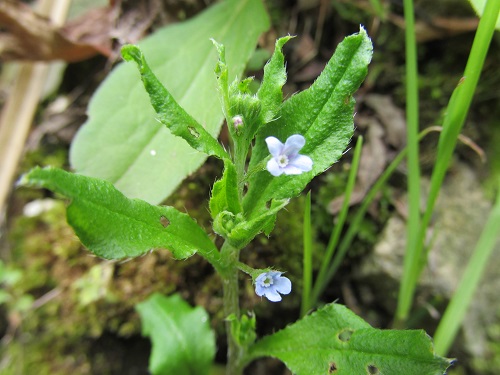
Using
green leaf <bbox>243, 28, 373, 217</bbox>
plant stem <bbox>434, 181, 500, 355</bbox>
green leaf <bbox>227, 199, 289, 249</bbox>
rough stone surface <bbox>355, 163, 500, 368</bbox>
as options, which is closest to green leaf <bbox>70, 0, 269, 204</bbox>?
green leaf <bbox>243, 28, 373, 217</bbox>

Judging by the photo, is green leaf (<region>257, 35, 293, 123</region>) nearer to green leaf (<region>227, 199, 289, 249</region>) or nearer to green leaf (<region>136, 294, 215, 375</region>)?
green leaf (<region>227, 199, 289, 249</region>)

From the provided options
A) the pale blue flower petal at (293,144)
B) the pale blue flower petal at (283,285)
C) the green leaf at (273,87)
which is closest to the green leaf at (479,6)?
the green leaf at (273,87)

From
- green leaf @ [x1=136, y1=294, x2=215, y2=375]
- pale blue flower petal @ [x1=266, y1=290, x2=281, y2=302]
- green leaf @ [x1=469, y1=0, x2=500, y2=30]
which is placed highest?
green leaf @ [x1=469, y1=0, x2=500, y2=30]

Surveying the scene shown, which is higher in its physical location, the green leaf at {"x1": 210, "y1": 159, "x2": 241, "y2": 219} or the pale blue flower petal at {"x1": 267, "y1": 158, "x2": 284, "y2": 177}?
the pale blue flower petal at {"x1": 267, "y1": 158, "x2": 284, "y2": 177}

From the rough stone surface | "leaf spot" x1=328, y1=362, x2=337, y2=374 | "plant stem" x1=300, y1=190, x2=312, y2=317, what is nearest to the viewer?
"leaf spot" x1=328, y1=362, x2=337, y2=374

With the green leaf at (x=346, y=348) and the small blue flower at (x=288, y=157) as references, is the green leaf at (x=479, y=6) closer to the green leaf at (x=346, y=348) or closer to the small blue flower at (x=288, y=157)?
the small blue flower at (x=288, y=157)

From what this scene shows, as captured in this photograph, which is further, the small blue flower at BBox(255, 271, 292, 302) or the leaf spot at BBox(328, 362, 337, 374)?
the leaf spot at BBox(328, 362, 337, 374)
